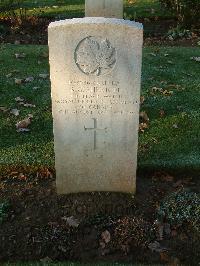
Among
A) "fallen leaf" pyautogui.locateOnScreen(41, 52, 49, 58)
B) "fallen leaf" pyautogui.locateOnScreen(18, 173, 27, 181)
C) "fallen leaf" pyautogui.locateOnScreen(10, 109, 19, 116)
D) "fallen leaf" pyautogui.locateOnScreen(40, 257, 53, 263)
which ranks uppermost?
"fallen leaf" pyautogui.locateOnScreen(41, 52, 49, 58)

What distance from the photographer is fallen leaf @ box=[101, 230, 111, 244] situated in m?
4.54

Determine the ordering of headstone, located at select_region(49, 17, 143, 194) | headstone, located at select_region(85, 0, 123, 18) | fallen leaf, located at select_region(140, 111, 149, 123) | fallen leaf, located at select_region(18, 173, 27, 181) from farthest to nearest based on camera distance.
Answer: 1. headstone, located at select_region(85, 0, 123, 18)
2. fallen leaf, located at select_region(140, 111, 149, 123)
3. fallen leaf, located at select_region(18, 173, 27, 181)
4. headstone, located at select_region(49, 17, 143, 194)

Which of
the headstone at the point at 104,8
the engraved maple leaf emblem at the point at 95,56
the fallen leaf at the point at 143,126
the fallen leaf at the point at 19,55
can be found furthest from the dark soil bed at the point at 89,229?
the headstone at the point at 104,8

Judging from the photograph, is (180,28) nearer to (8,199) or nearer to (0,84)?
(0,84)

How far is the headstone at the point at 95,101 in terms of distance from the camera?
4.20 meters

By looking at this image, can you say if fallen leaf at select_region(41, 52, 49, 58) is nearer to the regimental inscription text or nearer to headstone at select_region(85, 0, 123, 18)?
headstone at select_region(85, 0, 123, 18)

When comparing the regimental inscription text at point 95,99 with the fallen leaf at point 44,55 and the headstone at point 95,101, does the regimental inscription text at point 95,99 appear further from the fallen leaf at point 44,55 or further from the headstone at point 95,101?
the fallen leaf at point 44,55

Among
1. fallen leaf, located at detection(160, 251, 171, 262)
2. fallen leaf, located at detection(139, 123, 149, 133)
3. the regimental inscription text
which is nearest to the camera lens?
fallen leaf, located at detection(160, 251, 171, 262)

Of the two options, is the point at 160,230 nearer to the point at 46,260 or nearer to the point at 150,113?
the point at 46,260

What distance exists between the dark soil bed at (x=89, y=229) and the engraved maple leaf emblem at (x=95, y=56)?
4.79ft

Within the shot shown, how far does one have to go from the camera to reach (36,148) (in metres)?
5.97

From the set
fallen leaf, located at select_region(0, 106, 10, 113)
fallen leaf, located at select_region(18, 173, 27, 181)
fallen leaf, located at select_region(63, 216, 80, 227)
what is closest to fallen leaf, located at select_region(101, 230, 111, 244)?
fallen leaf, located at select_region(63, 216, 80, 227)

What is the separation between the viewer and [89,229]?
4.68 meters

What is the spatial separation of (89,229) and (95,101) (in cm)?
129
